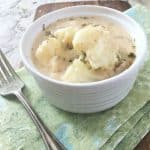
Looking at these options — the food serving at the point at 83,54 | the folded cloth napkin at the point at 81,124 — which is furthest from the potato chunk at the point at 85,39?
the folded cloth napkin at the point at 81,124

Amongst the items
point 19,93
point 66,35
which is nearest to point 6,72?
point 19,93

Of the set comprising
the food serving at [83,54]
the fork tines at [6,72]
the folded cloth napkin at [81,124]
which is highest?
the food serving at [83,54]

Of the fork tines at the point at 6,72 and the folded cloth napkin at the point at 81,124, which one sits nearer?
the folded cloth napkin at the point at 81,124

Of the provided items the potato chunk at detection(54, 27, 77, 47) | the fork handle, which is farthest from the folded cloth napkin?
the potato chunk at detection(54, 27, 77, 47)

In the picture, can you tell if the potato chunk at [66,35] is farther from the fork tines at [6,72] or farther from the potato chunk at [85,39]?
the fork tines at [6,72]

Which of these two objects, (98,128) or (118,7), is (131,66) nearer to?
(98,128)

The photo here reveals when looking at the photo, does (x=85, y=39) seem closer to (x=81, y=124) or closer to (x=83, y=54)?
(x=83, y=54)
